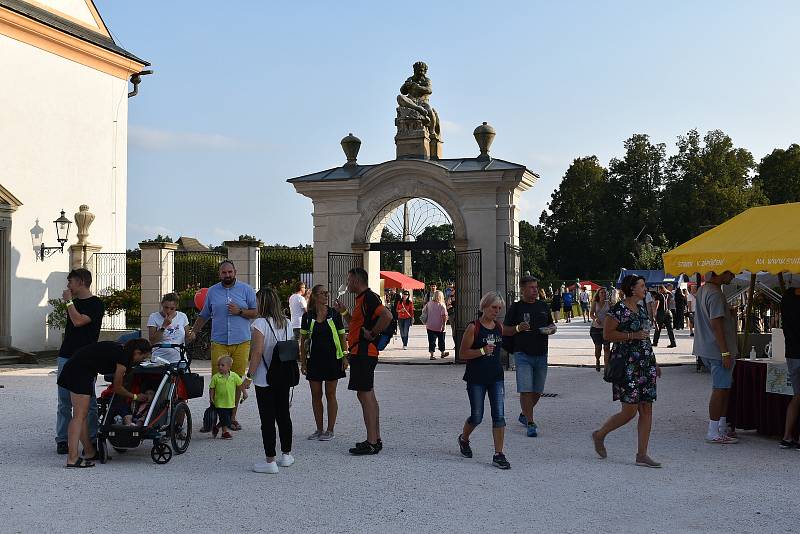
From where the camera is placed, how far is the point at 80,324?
8273 millimetres

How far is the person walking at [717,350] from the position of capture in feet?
29.8

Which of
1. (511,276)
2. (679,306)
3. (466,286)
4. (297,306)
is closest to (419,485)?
(297,306)

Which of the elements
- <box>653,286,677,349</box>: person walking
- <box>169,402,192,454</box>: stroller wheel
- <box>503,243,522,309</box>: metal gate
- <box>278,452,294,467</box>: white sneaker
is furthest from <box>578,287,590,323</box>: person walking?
<box>278,452,294,467</box>: white sneaker

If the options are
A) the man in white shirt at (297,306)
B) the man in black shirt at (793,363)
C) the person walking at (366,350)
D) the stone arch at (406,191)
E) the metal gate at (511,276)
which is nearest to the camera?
the person walking at (366,350)

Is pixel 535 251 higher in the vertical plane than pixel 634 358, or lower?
higher

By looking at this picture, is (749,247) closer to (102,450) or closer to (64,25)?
(102,450)

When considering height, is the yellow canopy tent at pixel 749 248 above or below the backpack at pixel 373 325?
above

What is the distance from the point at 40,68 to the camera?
21188 mm

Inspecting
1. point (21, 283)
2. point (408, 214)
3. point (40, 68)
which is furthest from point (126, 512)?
point (40, 68)

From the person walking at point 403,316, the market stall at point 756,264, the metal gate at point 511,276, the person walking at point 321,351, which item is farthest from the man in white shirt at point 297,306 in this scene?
the market stall at point 756,264

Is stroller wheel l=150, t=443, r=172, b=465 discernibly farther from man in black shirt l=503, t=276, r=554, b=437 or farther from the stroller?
man in black shirt l=503, t=276, r=554, b=437

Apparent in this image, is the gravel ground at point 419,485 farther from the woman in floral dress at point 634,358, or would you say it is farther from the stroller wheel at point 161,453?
the woman in floral dress at point 634,358

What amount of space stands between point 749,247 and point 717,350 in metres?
1.25

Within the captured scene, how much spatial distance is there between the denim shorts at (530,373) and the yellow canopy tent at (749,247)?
6.61 ft
